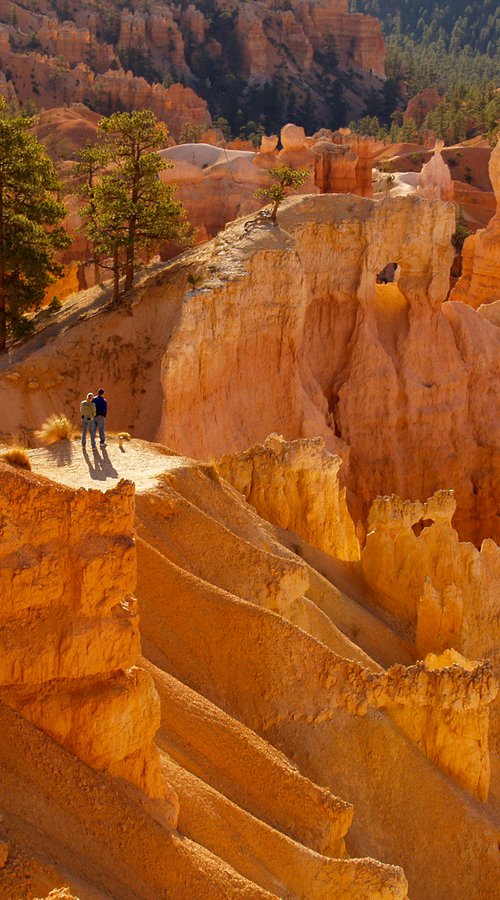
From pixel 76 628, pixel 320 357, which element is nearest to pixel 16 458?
pixel 76 628

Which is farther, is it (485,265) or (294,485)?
(485,265)

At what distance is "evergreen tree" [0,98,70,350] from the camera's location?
2592 cm

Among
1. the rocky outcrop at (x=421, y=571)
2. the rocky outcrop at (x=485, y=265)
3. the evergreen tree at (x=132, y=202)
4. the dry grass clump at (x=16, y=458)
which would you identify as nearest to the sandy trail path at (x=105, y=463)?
the dry grass clump at (x=16, y=458)

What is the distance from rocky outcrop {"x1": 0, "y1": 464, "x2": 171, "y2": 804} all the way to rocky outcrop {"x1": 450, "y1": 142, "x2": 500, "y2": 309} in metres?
34.3

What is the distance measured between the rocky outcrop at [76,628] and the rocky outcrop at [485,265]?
34321 mm

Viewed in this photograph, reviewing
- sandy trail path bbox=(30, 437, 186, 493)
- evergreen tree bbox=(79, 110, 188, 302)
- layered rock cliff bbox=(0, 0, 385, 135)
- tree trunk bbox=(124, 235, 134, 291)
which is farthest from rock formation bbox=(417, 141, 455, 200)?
sandy trail path bbox=(30, 437, 186, 493)

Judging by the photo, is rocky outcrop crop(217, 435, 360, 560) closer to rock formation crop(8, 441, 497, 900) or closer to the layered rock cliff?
rock formation crop(8, 441, 497, 900)

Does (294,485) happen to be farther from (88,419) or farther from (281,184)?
(281,184)

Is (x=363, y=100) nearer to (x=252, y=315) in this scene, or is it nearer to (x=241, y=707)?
(x=252, y=315)

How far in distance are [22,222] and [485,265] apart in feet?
67.1

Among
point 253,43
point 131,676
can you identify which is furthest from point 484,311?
point 253,43

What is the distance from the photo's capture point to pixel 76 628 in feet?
24.0

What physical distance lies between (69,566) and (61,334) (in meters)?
Result: 18.8

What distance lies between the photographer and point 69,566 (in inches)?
295
